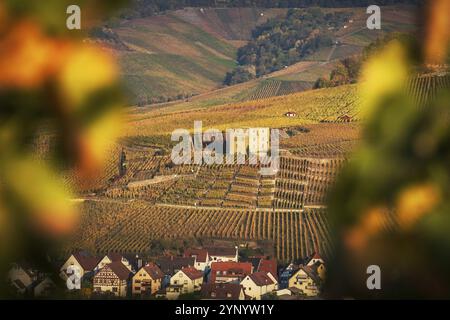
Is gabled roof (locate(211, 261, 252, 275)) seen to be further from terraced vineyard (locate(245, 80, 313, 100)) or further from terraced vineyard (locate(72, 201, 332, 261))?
terraced vineyard (locate(245, 80, 313, 100))

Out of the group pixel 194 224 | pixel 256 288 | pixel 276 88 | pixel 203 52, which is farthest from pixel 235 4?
pixel 256 288

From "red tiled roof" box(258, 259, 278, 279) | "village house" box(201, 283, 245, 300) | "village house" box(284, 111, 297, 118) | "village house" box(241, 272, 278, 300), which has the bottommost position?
"red tiled roof" box(258, 259, 278, 279)

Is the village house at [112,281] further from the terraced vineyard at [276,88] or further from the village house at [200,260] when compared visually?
the terraced vineyard at [276,88]

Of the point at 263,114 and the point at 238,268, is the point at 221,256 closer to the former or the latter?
the point at 238,268

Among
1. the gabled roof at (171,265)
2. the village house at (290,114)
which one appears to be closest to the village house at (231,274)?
the gabled roof at (171,265)

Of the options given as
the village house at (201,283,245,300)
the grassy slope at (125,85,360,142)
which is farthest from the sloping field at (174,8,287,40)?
the village house at (201,283,245,300)
